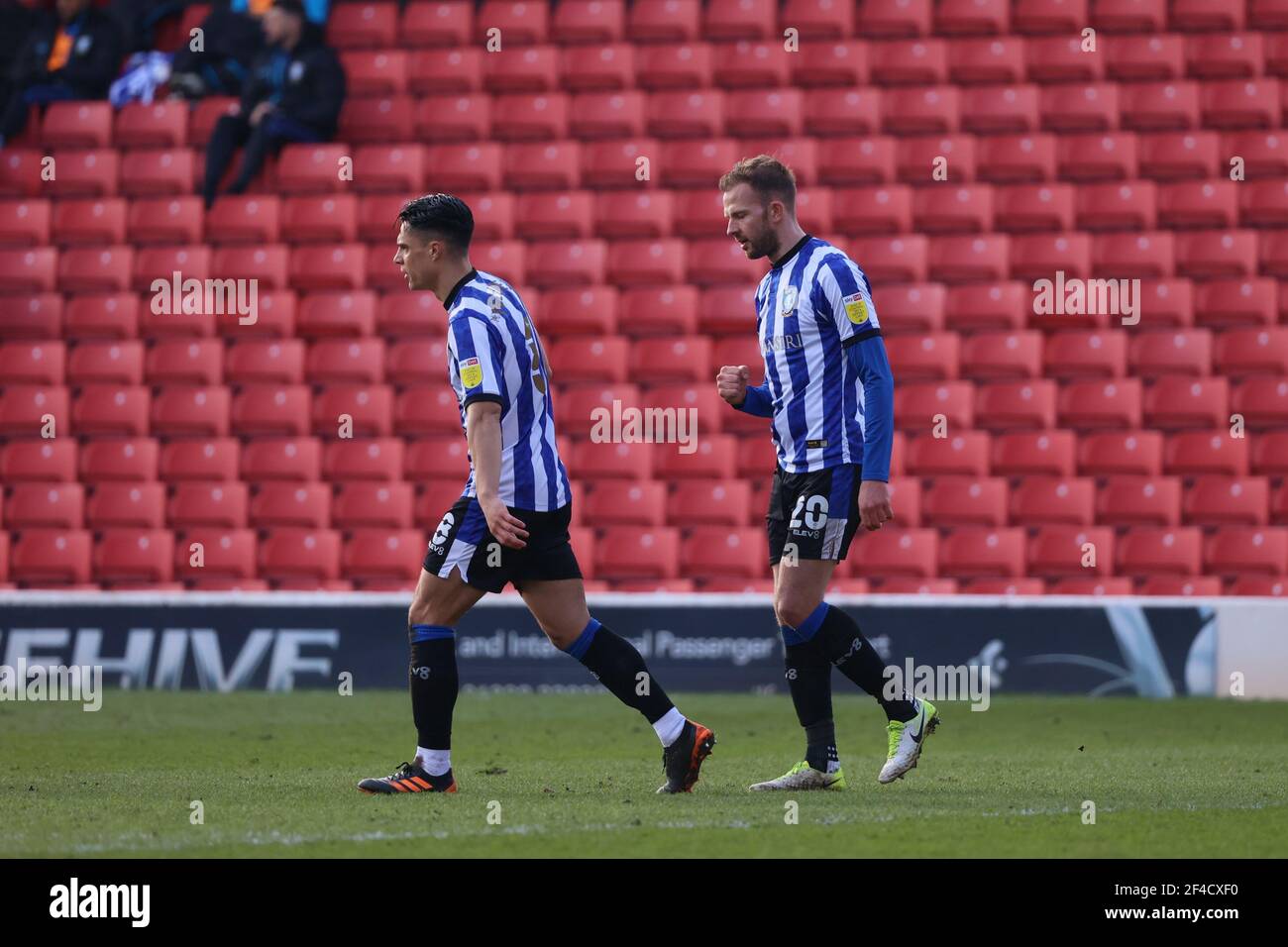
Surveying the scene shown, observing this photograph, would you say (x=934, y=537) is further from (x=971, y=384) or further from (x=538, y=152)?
(x=538, y=152)

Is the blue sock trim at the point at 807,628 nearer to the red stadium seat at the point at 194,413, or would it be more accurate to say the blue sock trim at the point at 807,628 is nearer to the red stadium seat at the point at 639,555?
the red stadium seat at the point at 639,555

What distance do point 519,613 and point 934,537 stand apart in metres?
2.88

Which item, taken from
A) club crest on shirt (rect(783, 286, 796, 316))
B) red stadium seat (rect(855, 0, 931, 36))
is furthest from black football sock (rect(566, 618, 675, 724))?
red stadium seat (rect(855, 0, 931, 36))

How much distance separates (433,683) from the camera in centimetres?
593

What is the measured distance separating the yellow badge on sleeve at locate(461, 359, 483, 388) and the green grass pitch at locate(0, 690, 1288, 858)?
1.31 meters

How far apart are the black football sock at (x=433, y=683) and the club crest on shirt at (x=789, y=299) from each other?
1.55 meters

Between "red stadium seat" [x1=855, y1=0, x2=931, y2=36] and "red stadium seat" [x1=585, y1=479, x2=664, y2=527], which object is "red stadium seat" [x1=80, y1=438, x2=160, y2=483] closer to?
"red stadium seat" [x1=585, y1=479, x2=664, y2=527]

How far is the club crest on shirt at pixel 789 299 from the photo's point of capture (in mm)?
6168

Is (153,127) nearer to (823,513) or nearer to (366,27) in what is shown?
(366,27)

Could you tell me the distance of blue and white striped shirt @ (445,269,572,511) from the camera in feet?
18.9
